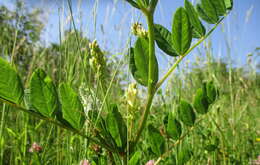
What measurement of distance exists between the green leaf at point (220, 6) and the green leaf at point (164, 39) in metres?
0.10

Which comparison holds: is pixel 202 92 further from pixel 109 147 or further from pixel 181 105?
pixel 109 147

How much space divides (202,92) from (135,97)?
0.67 feet

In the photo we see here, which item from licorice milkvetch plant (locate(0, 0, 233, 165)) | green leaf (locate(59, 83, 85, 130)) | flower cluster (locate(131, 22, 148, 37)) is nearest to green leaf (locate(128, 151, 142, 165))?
licorice milkvetch plant (locate(0, 0, 233, 165))

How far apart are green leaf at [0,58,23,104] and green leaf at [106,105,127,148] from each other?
13 cm

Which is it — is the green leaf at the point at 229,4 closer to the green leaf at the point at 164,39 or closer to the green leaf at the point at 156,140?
the green leaf at the point at 164,39

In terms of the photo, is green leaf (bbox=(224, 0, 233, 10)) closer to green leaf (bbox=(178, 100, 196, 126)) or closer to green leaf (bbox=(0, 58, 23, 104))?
green leaf (bbox=(178, 100, 196, 126))

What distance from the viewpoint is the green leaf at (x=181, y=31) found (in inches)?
16.1

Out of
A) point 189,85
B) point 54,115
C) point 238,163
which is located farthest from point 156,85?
point 189,85

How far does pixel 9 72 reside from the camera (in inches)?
12.6

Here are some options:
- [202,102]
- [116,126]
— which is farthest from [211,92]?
[116,126]

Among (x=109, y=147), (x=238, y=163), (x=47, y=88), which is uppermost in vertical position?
→ (x=47, y=88)

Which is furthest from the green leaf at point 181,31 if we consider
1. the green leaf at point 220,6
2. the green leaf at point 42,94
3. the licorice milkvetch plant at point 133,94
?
the green leaf at point 42,94

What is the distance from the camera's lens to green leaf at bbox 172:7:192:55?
16.1 inches

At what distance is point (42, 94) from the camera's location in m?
0.35
